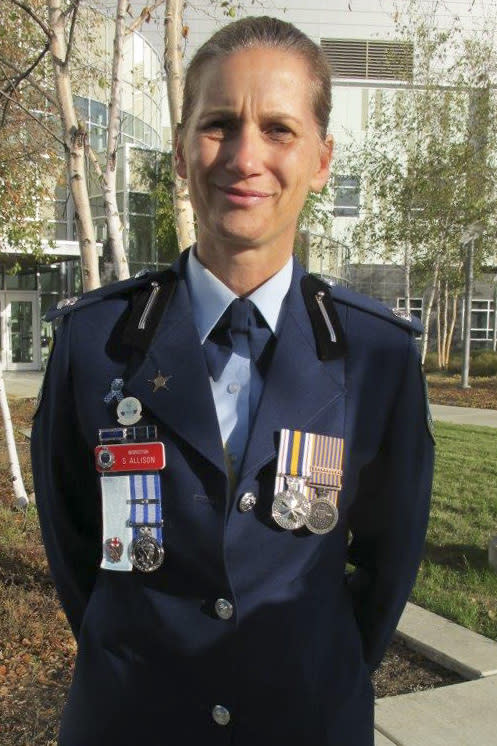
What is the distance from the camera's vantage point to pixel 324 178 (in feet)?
5.50

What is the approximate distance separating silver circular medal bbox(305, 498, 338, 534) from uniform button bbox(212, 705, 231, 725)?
0.38m

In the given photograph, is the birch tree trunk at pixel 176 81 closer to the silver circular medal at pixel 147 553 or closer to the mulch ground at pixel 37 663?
the mulch ground at pixel 37 663

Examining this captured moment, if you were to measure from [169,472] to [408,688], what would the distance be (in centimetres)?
266

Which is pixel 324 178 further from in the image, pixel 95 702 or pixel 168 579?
pixel 95 702

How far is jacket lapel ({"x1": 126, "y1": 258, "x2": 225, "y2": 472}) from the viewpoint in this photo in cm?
147

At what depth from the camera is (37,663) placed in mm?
3801

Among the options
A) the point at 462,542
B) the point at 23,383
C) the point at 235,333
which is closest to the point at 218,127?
the point at 235,333

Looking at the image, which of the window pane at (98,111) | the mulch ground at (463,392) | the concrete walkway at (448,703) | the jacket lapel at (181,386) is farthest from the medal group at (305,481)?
the window pane at (98,111)

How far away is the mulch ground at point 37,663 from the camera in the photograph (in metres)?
3.26

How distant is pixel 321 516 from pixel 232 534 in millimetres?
194

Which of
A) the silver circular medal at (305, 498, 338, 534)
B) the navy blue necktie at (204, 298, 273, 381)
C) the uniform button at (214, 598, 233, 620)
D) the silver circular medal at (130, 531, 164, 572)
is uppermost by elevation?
the navy blue necktie at (204, 298, 273, 381)

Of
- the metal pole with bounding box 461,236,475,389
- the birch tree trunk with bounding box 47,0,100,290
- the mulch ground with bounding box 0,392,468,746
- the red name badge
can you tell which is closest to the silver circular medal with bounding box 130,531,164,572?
the red name badge

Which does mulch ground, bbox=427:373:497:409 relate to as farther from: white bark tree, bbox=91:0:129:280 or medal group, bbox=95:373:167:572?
medal group, bbox=95:373:167:572

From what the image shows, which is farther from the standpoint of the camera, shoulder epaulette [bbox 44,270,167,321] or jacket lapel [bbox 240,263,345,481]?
shoulder epaulette [bbox 44,270,167,321]
